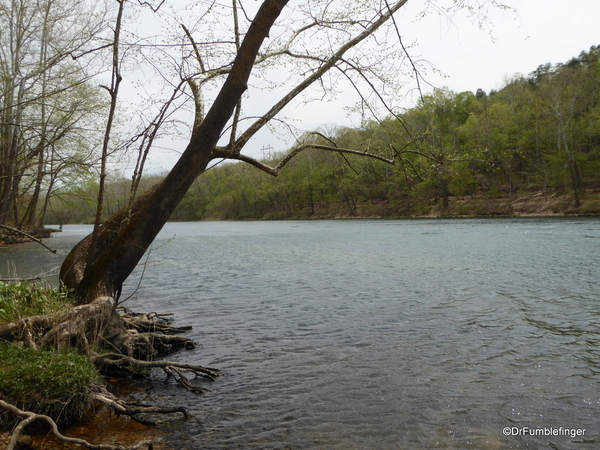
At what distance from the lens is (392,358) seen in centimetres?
860

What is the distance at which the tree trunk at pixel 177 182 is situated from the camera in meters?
7.05

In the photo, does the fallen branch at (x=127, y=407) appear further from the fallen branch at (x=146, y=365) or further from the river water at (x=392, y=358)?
the fallen branch at (x=146, y=365)

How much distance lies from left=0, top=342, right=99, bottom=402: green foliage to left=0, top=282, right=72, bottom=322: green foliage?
143 cm

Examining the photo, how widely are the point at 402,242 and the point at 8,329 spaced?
29.1 meters

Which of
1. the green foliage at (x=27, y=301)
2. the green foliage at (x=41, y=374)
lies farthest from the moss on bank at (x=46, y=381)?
the green foliage at (x=27, y=301)

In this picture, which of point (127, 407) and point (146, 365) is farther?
point (146, 365)

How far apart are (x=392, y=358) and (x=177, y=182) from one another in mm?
5202

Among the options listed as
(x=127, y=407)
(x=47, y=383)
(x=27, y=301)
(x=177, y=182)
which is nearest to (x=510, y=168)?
(x=177, y=182)

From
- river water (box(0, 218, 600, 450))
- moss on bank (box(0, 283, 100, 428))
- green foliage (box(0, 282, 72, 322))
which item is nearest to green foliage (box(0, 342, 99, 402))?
moss on bank (box(0, 283, 100, 428))

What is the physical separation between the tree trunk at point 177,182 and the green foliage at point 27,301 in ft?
1.20

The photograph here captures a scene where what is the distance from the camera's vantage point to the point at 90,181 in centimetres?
2797

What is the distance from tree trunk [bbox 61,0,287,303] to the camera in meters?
7.05

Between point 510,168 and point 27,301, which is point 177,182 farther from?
point 510,168

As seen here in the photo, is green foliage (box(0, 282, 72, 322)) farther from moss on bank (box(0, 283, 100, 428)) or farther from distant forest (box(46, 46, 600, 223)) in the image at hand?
distant forest (box(46, 46, 600, 223))
